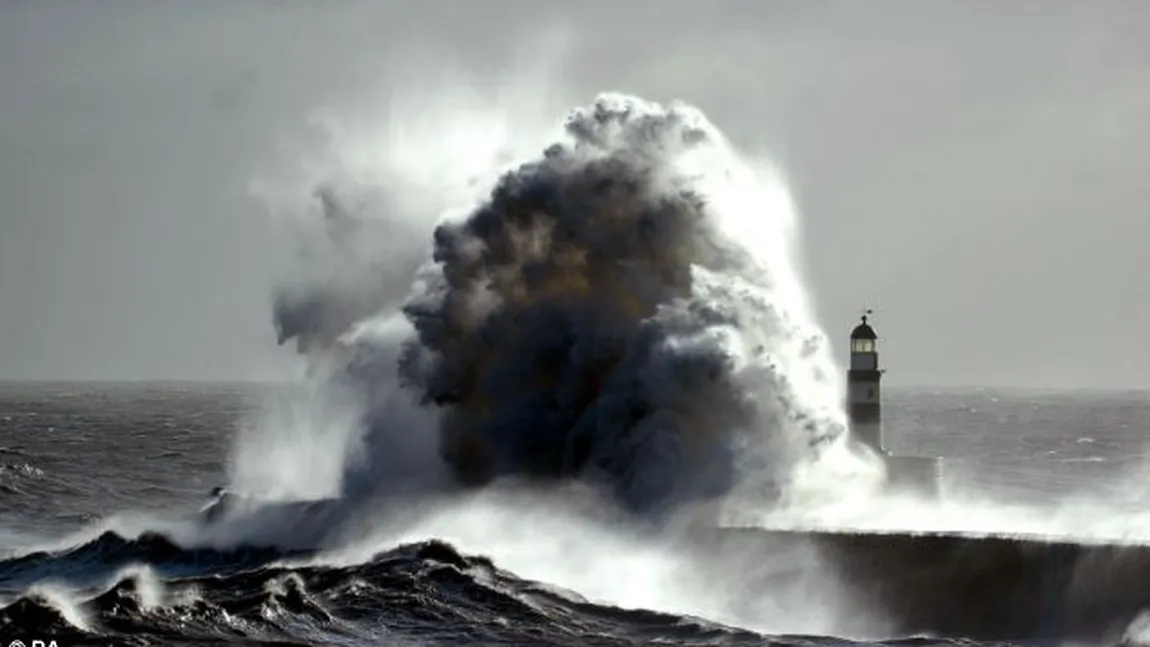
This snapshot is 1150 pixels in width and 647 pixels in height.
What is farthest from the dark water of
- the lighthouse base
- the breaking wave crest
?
the lighthouse base

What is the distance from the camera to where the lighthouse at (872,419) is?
33562 mm

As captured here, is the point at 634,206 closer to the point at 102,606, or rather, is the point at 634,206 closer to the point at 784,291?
the point at 784,291

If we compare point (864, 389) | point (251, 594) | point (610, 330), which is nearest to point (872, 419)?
point (864, 389)

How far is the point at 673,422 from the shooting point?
29.2 meters

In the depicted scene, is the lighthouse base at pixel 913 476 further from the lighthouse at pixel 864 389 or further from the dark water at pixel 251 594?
the dark water at pixel 251 594

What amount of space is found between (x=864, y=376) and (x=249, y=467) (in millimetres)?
13135

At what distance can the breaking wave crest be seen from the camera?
2964 cm

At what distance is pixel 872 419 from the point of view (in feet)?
116

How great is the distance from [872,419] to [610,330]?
6.64 metres

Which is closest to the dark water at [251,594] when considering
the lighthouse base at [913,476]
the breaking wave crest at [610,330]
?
the breaking wave crest at [610,330]

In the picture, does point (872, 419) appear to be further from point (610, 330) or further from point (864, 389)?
point (610, 330)

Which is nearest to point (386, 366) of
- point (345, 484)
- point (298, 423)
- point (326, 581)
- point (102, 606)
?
point (345, 484)

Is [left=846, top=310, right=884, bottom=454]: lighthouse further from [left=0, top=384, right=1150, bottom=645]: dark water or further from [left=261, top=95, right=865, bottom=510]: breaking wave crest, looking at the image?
[left=0, top=384, right=1150, bottom=645]: dark water

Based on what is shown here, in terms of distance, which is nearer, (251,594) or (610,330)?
(251,594)
